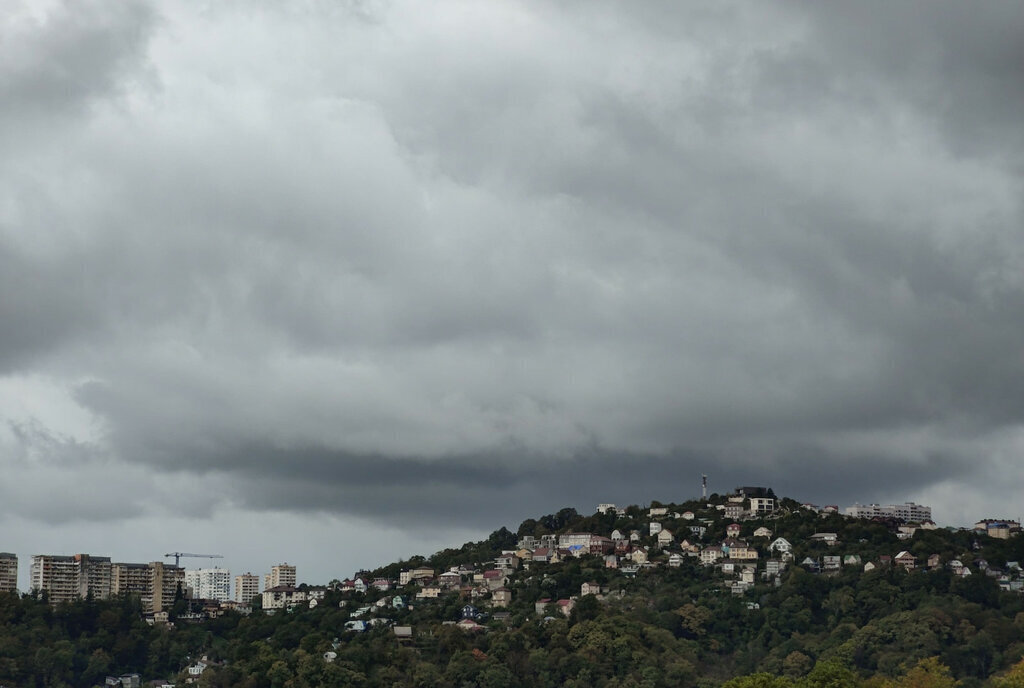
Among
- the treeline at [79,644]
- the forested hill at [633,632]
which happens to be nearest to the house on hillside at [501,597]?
the forested hill at [633,632]

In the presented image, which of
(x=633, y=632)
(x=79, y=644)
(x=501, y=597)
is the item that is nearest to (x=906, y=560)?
(x=633, y=632)

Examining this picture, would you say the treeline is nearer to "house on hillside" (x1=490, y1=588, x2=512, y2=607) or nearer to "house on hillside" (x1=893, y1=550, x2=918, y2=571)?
"house on hillside" (x1=490, y1=588, x2=512, y2=607)

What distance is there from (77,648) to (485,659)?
60933 mm

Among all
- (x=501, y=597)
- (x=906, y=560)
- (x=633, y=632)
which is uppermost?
(x=906, y=560)

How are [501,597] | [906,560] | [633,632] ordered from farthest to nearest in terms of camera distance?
Result: 1. [501,597]
2. [906,560]
3. [633,632]

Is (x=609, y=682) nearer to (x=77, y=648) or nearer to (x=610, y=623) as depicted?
(x=610, y=623)

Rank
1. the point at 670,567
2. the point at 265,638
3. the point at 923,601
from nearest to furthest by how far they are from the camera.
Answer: the point at 923,601
the point at 265,638
the point at 670,567

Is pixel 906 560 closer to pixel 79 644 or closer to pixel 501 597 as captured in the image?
pixel 501 597

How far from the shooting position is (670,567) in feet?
646

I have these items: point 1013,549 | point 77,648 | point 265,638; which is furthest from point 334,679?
point 1013,549

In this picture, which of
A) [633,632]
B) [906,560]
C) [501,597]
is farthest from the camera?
[501,597]

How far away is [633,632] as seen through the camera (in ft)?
506

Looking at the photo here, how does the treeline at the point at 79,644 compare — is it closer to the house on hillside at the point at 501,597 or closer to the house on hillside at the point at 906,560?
the house on hillside at the point at 501,597

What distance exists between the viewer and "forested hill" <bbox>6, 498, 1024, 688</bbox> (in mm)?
145875
